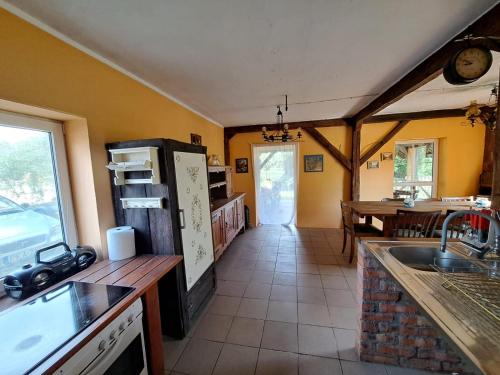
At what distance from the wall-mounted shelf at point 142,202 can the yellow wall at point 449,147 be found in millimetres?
4432

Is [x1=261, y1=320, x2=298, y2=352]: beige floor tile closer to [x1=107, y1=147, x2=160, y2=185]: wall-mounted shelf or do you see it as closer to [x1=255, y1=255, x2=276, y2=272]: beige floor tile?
[x1=255, y1=255, x2=276, y2=272]: beige floor tile

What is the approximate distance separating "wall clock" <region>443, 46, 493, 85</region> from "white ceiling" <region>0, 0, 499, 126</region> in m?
0.28

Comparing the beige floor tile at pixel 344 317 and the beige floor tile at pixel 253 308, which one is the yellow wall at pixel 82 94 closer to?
the beige floor tile at pixel 253 308

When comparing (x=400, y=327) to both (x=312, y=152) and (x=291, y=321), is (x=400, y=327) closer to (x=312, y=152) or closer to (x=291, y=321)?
(x=291, y=321)

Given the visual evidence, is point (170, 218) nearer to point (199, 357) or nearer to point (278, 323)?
point (199, 357)

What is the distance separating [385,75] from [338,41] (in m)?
1.06

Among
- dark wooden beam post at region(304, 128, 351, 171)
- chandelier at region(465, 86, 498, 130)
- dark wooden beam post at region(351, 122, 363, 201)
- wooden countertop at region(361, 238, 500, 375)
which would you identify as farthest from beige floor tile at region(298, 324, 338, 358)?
dark wooden beam post at region(304, 128, 351, 171)

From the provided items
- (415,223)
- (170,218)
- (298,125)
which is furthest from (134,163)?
(298,125)

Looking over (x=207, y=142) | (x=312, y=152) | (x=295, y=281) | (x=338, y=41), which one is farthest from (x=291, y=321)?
(x=312, y=152)

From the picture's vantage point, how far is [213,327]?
6.13 ft

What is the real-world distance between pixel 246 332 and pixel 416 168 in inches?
193

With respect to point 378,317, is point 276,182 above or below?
above

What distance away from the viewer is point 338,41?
1.62 metres

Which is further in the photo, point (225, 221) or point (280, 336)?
point (225, 221)
